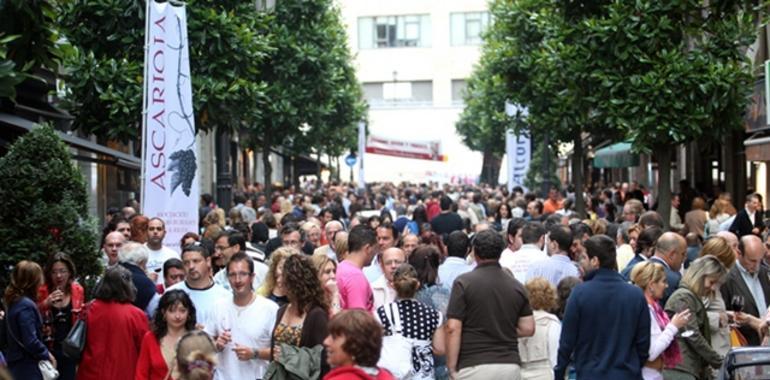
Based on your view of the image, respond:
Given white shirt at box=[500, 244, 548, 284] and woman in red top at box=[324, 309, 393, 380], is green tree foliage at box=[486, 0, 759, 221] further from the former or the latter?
woman in red top at box=[324, 309, 393, 380]

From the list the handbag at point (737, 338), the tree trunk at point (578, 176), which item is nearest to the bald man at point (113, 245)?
the handbag at point (737, 338)

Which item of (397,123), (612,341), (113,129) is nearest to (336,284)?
(612,341)

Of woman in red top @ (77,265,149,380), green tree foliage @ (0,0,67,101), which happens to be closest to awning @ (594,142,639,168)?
green tree foliage @ (0,0,67,101)

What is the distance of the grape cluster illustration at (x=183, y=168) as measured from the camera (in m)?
15.8

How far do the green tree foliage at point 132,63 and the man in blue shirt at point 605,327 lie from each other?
11580mm

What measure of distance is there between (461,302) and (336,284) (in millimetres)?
1176

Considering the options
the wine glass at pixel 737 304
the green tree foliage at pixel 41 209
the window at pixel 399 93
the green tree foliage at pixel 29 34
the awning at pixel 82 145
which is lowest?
the wine glass at pixel 737 304

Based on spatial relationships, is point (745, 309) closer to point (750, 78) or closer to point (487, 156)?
point (750, 78)


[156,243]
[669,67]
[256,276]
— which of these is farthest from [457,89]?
[256,276]

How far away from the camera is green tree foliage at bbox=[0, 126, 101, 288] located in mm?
12461

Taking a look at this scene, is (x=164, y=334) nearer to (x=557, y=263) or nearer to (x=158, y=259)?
(x=557, y=263)

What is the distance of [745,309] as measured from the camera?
11438mm

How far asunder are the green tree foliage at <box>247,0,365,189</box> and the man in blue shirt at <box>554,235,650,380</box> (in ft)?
71.8

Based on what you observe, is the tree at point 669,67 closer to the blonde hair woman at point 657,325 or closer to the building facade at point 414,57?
the blonde hair woman at point 657,325
